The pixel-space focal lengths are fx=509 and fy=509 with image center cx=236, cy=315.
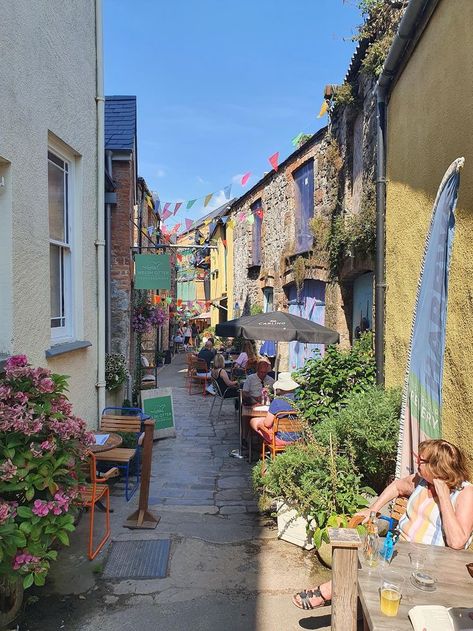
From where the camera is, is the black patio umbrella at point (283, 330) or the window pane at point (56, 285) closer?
the window pane at point (56, 285)

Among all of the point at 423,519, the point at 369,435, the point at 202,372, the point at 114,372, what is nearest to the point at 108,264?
the point at 114,372

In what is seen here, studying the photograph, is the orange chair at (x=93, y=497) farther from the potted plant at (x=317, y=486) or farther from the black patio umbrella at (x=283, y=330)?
the black patio umbrella at (x=283, y=330)

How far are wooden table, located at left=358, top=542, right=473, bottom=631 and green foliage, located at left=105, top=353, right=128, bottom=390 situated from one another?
5.06 meters

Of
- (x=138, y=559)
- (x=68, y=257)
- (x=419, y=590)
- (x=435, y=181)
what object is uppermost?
(x=435, y=181)

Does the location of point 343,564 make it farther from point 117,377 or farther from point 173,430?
point 173,430

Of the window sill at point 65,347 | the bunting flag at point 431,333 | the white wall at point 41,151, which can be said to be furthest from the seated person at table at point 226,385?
the bunting flag at point 431,333

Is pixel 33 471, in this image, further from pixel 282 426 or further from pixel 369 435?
pixel 282 426

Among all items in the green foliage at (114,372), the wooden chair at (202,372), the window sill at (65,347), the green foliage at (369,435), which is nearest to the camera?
the green foliage at (369,435)

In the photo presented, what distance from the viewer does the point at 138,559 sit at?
3.93 meters

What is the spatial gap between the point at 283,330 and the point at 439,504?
464 cm

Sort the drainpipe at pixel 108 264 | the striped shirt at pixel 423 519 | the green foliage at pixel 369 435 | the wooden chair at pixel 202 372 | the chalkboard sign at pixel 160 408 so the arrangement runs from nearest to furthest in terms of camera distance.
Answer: the striped shirt at pixel 423 519, the green foliage at pixel 369 435, the chalkboard sign at pixel 160 408, the drainpipe at pixel 108 264, the wooden chair at pixel 202 372

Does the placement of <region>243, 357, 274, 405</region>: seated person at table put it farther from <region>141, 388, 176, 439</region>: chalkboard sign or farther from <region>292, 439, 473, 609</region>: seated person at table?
<region>292, 439, 473, 609</region>: seated person at table

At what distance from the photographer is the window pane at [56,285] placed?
4801 mm

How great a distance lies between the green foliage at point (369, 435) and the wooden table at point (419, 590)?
4.53ft
